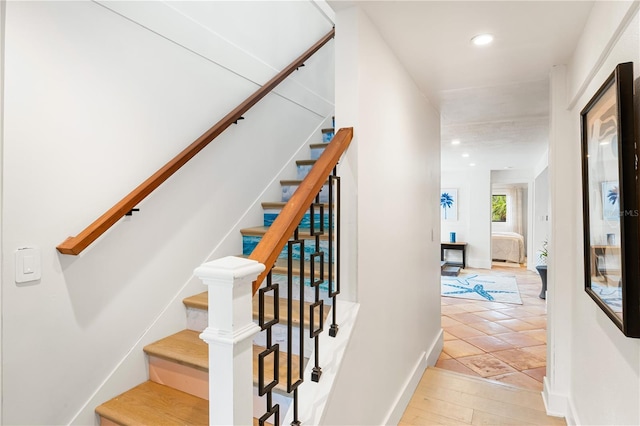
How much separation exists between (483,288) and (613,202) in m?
5.74

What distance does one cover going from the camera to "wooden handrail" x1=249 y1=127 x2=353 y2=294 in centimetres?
106

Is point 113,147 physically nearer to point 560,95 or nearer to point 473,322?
point 560,95

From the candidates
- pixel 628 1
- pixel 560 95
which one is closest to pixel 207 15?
pixel 628 1

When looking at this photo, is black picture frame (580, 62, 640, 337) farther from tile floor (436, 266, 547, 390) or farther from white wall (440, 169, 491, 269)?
white wall (440, 169, 491, 269)

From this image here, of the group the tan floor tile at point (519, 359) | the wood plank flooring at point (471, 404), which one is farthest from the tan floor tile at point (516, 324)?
the wood plank flooring at point (471, 404)

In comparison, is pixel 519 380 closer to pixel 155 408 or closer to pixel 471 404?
pixel 471 404

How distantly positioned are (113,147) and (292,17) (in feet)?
6.79

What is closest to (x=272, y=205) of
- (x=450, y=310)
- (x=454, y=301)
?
(x=450, y=310)

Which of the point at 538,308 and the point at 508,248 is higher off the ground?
the point at 508,248

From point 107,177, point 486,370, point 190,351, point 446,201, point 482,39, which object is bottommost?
point 486,370

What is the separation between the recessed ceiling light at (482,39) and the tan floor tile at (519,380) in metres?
2.58

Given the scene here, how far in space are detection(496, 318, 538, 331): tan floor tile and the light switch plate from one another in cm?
464

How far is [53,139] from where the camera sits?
1.44 metres

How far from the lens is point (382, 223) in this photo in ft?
6.37
